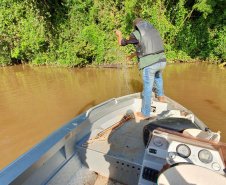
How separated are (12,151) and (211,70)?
894cm

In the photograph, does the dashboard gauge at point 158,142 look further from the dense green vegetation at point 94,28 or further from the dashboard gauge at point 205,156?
the dense green vegetation at point 94,28

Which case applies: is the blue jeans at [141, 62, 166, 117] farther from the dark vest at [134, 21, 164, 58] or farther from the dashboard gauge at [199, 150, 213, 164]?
the dashboard gauge at [199, 150, 213, 164]

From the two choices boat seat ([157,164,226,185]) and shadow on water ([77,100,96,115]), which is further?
shadow on water ([77,100,96,115])

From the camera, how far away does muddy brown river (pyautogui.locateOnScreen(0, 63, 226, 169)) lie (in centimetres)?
331

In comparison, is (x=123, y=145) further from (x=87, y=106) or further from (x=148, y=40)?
(x=87, y=106)

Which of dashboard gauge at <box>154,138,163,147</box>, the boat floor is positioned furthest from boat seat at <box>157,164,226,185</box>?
the boat floor

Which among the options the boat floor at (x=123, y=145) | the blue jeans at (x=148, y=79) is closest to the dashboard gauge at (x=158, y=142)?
the boat floor at (x=123, y=145)

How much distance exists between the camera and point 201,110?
4.00 metres

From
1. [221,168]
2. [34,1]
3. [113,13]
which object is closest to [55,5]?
[34,1]

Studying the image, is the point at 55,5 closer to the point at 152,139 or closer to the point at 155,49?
the point at 155,49

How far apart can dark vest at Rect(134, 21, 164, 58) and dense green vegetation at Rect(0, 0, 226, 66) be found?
7233 millimetres

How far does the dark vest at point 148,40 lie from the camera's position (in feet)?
7.13

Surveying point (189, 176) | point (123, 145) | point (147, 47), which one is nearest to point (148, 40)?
point (147, 47)

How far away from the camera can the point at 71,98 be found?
16.7 feet
